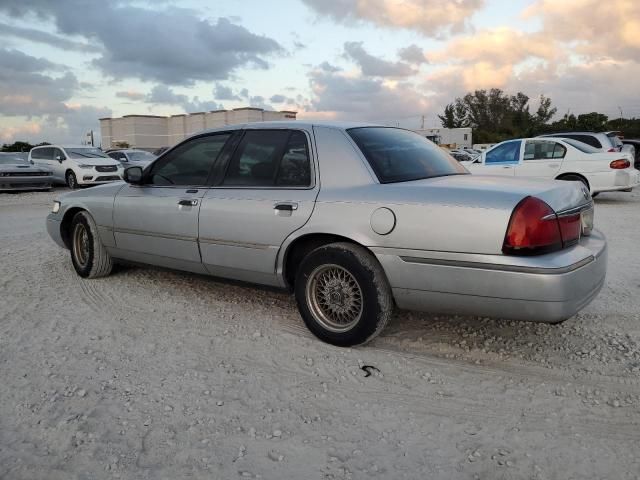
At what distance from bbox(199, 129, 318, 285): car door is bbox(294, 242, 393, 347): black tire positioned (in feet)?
0.95

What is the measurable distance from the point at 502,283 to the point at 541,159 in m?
9.76

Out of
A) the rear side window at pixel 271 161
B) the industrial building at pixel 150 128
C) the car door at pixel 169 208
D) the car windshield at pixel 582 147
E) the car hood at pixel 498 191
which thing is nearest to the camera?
the car hood at pixel 498 191

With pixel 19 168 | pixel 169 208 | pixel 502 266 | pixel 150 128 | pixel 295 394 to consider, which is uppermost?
pixel 150 128

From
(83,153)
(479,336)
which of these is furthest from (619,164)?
(83,153)

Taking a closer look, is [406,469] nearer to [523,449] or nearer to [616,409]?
[523,449]

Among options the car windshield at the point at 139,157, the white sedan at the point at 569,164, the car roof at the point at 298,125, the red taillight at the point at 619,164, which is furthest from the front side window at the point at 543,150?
the car windshield at the point at 139,157

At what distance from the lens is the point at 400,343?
12.4ft

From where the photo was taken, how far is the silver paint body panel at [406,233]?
3.02 meters

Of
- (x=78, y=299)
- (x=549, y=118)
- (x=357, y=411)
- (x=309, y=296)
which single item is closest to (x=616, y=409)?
(x=357, y=411)

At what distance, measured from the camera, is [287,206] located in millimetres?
3758

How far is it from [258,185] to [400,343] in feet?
4.99

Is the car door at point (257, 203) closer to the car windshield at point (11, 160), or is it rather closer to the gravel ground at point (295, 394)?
the gravel ground at point (295, 394)

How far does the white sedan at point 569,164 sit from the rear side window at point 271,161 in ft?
25.4

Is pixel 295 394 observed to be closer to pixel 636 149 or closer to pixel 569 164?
pixel 569 164
